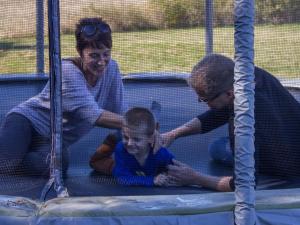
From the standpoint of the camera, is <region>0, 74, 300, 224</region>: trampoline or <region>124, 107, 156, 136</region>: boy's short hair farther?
<region>124, 107, 156, 136</region>: boy's short hair

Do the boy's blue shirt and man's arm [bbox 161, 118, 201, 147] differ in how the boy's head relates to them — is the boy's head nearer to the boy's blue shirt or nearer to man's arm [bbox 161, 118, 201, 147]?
the boy's blue shirt

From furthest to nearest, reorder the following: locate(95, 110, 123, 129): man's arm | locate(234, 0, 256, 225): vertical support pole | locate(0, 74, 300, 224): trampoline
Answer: locate(95, 110, 123, 129): man's arm < locate(0, 74, 300, 224): trampoline < locate(234, 0, 256, 225): vertical support pole

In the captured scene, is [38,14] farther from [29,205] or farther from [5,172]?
[29,205]

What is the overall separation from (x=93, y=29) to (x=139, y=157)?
37 centimetres

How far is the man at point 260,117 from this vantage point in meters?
2.00

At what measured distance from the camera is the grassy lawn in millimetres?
2061

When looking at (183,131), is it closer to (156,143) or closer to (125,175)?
(156,143)

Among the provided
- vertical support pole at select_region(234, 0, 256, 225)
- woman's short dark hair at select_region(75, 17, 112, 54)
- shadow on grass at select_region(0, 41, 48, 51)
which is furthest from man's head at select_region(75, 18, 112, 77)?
vertical support pole at select_region(234, 0, 256, 225)

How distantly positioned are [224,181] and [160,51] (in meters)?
0.41

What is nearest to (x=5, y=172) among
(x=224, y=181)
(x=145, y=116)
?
(x=145, y=116)

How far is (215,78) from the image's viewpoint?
2.00 m

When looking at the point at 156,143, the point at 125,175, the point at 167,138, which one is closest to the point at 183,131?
the point at 167,138

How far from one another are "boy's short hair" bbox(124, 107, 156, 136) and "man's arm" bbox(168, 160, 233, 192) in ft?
0.39

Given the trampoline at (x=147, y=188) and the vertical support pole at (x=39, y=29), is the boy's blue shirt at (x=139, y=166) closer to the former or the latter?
the trampoline at (x=147, y=188)
